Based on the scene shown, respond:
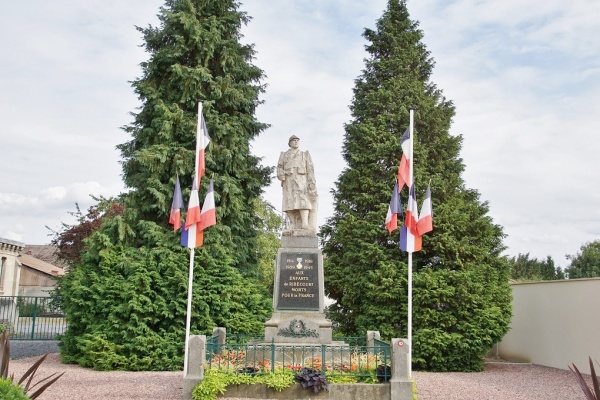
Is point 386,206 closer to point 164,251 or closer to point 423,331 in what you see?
point 423,331

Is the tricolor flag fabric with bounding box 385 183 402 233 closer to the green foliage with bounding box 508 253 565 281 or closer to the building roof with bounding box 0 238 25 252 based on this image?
the building roof with bounding box 0 238 25 252

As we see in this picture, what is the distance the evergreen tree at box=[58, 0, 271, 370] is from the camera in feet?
40.3

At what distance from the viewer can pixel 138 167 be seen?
1455 cm

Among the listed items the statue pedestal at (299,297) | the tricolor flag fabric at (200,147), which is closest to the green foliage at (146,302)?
the statue pedestal at (299,297)

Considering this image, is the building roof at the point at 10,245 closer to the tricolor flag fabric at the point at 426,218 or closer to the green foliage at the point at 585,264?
the tricolor flag fabric at the point at 426,218

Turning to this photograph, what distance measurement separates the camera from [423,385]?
10305 millimetres

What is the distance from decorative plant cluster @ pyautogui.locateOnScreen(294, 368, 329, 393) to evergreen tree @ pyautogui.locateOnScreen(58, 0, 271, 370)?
4.80 m

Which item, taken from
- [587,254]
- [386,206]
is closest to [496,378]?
[386,206]

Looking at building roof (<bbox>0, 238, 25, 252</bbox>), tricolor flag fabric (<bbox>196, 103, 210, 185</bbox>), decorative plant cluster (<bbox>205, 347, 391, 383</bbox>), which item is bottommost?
decorative plant cluster (<bbox>205, 347, 391, 383</bbox>)

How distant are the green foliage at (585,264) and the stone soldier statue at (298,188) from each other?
3905 cm

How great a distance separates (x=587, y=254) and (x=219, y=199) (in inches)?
1607

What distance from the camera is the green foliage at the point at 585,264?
43.5 meters

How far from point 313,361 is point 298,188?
11.9 feet

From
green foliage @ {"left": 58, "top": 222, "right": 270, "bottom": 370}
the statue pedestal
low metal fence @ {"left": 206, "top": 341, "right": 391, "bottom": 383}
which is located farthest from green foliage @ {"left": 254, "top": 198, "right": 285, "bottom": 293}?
low metal fence @ {"left": 206, "top": 341, "right": 391, "bottom": 383}
